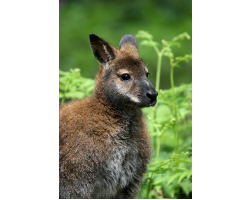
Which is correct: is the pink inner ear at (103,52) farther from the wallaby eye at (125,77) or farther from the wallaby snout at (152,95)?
the wallaby snout at (152,95)

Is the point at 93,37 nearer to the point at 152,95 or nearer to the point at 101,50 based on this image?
the point at 101,50

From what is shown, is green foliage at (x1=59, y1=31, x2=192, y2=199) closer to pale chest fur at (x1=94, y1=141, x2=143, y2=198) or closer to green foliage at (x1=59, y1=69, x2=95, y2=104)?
green foliage at (x1=59, y1=69, x2=95, y2=104)

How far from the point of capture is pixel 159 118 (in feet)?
17.6

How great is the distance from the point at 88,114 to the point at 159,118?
1673mm

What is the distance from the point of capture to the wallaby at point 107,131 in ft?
12.6

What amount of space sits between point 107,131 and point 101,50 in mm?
1006

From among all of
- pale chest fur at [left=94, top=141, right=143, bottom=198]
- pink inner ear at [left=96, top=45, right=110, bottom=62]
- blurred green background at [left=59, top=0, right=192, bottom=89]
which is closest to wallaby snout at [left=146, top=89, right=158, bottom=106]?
pale chest fur at [left=94, top=141, right=143, bottom=198]

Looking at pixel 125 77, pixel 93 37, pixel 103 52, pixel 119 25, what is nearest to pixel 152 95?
pixel 125 77

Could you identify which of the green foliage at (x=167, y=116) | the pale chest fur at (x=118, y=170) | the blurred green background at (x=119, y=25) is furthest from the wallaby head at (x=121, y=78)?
the blurred green background at (x=119, y=25)

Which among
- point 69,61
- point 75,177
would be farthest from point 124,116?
point 69,61

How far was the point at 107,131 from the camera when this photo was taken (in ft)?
12.9

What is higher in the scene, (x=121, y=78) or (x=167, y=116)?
(x=121, y=78)

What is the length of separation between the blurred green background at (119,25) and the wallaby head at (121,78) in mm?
3759

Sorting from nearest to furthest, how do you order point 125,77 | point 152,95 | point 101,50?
point 152,95
point 125,77
point 101,50
